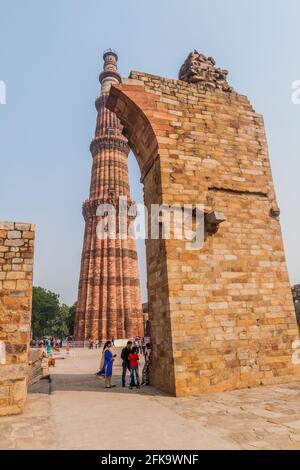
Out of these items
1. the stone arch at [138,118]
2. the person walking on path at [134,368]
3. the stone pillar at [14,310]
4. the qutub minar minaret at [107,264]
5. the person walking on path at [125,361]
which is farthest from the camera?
the qutub minar minaret at [107,264]

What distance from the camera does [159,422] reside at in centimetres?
369

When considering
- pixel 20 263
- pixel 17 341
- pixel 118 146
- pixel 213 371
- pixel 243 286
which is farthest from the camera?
pixel 118 146

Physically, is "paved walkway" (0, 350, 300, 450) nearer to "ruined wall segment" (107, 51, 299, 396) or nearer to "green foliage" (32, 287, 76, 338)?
"ruined wall segment" (107, 51, 299, 396)

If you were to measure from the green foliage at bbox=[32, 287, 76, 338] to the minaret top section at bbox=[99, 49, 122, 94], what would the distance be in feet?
83.4

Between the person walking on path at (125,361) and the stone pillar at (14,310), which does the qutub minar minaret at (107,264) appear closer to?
the person walking on path at (125,361)

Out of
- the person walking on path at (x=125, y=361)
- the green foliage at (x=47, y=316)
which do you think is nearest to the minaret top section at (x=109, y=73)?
the green foliage at (x=47, y=316)

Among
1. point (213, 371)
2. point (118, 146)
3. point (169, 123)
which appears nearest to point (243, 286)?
point (213, 371)

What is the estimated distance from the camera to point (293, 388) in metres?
5.46

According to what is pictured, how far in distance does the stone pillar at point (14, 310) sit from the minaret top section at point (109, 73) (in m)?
30.2

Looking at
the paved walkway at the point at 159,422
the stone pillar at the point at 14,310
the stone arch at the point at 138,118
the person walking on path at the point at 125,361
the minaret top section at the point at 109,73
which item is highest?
the minaret top section at the point at 109,73

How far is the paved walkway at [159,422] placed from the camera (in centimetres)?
300

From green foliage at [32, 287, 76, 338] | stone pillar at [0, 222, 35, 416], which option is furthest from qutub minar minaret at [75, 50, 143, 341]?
stone pillar at [0, 222, 35, 416]
